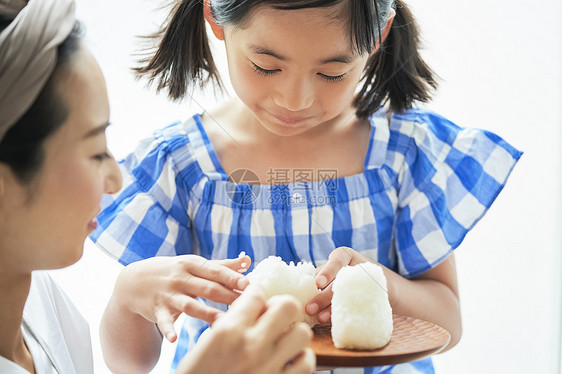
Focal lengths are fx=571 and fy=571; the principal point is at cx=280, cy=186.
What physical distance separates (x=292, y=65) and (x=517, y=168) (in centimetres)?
62

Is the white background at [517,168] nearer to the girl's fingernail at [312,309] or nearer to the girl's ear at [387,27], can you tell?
the girl's ear at [387,27]

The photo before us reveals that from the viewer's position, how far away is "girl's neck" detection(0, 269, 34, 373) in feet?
1.35

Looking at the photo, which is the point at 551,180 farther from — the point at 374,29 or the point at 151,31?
the point at 151,31

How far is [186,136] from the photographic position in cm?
67

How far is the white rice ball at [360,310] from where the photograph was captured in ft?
1.29

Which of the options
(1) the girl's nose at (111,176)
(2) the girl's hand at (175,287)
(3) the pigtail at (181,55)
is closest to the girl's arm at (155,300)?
(2) the girl's hand at (175,287)

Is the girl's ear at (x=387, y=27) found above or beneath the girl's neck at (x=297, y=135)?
above

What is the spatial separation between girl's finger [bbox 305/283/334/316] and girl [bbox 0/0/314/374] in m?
0.07

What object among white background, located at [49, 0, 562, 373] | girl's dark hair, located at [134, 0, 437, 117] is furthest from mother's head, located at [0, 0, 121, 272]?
white background, located at [49, 0, 562, 373]

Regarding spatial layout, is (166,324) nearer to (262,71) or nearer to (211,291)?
(211,291)

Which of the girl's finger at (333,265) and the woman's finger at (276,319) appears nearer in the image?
the woman's finger at (276,319)

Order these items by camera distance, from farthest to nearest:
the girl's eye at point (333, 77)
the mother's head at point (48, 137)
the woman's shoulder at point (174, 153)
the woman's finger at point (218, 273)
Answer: the woman's shoulder at point (174, 153), the girl's eye at point (333, 77), the woman's finger at point (218, 273), the mother's head at point (48, 137)

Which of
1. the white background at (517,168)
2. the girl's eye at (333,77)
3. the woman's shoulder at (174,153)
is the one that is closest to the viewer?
the girl's eye at (333,77)

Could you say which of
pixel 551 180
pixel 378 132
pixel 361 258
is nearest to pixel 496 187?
→ pixel 378 132
